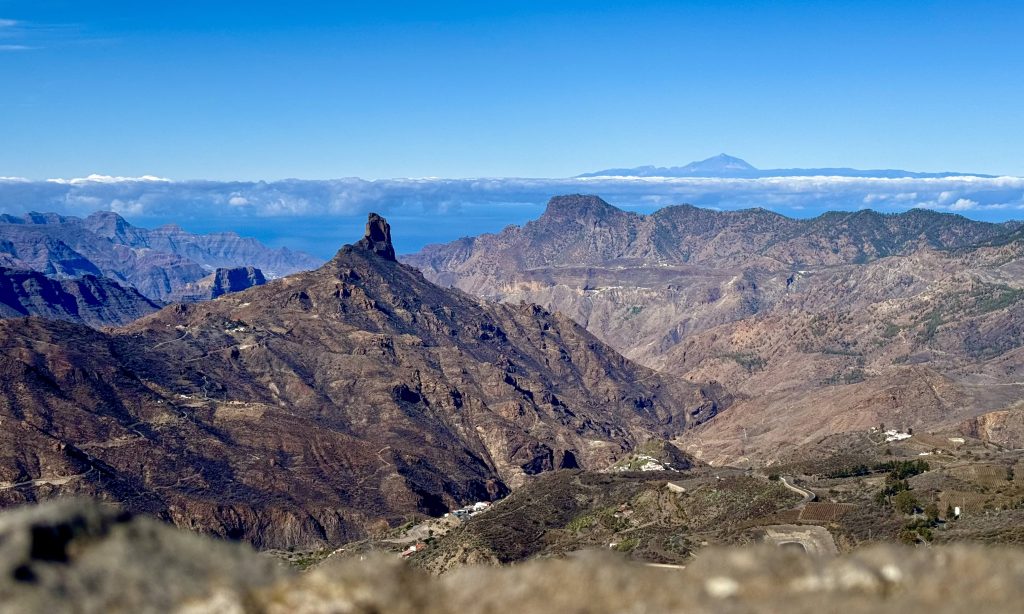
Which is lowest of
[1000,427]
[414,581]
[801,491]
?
[1000,427]

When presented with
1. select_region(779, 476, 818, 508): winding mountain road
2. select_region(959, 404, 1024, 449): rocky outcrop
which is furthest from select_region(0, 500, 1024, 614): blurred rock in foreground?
select_region(959, 404, 1024, 449): rocky outcrop

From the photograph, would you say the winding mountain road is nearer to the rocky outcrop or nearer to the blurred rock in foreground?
the rocky outcrop

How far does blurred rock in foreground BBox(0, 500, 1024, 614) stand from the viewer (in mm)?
16281

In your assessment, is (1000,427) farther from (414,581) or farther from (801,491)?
(414,581)

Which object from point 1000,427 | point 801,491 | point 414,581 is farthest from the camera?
point 1000,427

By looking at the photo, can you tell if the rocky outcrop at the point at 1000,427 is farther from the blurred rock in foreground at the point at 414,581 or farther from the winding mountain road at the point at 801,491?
the blurred rock in foreground at the point at 414,581

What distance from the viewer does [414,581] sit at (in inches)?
703


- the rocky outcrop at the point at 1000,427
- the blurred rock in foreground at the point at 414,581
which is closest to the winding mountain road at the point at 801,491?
the rocky outcrop at the point at 1000,427

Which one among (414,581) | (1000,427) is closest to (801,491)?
(1000,427)

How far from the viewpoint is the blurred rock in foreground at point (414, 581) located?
16281 mm

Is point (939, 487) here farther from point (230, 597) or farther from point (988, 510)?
point (230, 597)

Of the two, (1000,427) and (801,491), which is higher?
(801,491)

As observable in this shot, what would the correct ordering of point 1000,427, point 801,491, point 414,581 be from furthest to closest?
point 1000,427, point 801,491, point 414,581

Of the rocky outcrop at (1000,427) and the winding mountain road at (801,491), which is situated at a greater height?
the winding mountain road at (801,491)
